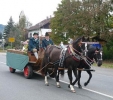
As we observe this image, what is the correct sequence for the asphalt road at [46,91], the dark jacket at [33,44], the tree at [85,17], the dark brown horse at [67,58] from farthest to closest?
the tree at [85,17] < the dark jacket at [33,44] < the dark brown horse at [67,58] < the asphalt road at [46,91]

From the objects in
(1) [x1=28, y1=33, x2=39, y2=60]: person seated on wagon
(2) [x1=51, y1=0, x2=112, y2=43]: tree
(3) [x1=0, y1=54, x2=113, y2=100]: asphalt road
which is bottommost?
(3) [x1=0, y1=54, x2=113, y2=100]: asphalt road

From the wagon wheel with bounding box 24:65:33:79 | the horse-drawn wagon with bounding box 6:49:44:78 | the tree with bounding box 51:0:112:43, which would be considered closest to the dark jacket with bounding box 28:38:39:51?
the horse-drawn wagon with bounding box 6:49:44:78

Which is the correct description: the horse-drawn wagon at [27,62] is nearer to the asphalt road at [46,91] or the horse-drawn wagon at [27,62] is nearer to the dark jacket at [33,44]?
the dark jacket at [33,44]

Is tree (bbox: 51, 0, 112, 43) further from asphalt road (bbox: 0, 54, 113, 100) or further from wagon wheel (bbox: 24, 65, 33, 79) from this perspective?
A: asphalt road (bbox: 0, 54, 113, 100)

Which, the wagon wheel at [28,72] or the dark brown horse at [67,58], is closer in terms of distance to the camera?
the dark brown horse at [67,58]

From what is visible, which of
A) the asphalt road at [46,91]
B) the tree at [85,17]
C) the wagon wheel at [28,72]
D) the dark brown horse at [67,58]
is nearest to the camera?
the asphalt road at [46,91]

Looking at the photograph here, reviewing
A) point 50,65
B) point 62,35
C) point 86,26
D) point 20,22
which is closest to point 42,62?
point 50,65

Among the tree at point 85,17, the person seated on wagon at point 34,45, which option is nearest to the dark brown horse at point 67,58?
Result: the person seated on wagon at point 34,45

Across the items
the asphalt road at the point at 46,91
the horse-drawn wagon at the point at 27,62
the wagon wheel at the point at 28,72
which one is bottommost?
the asphalt road at the point at 46,91

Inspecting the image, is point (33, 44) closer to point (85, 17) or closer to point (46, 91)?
point (46, 91)

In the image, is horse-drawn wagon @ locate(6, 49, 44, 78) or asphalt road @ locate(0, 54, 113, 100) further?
horse-drawn wagon @ locate(6, 49, 44, 78)

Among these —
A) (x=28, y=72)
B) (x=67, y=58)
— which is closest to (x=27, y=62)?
(x=28, y=72)

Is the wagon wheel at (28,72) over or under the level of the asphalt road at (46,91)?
over

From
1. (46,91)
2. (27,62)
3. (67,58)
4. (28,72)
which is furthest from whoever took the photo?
(27,62)
